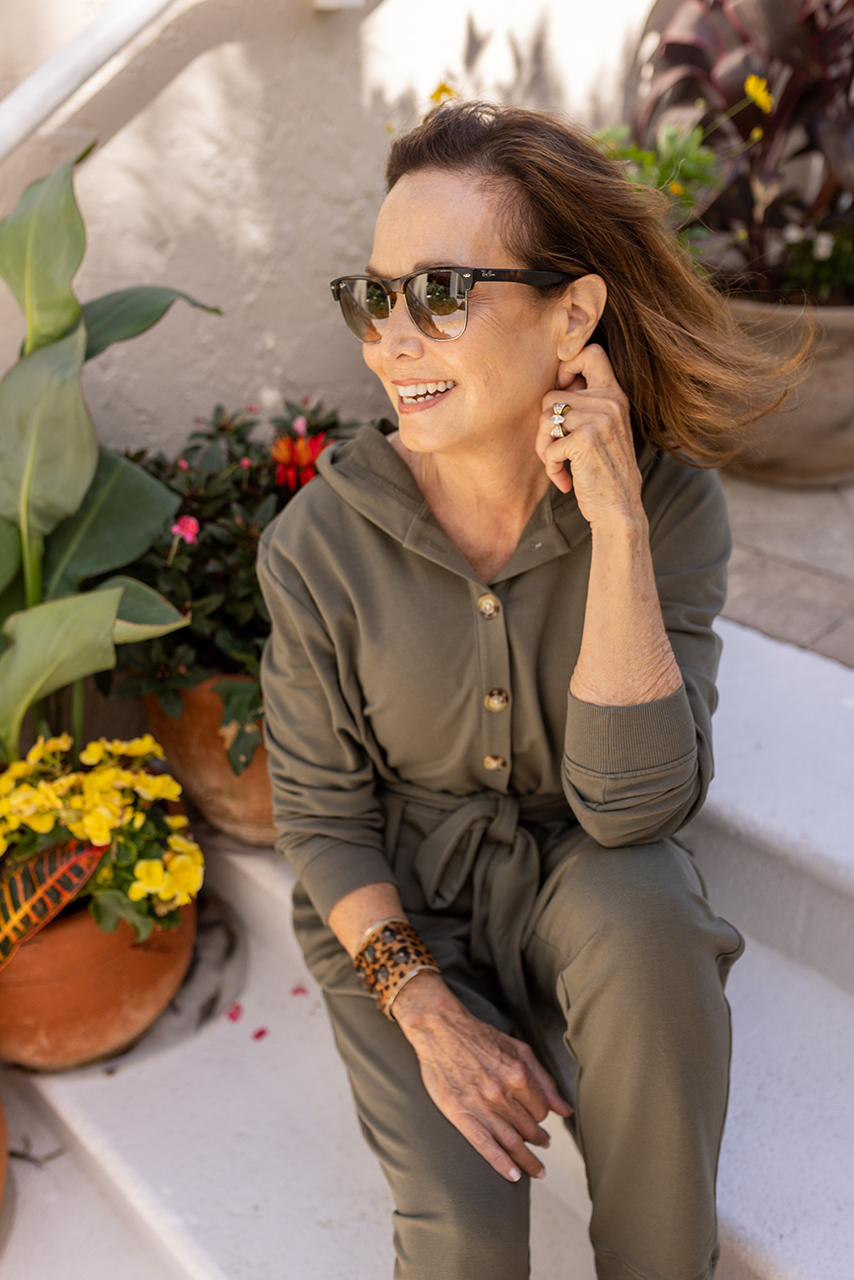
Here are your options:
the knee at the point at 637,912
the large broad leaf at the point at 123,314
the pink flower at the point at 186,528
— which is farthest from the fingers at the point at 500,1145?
the large broad leaf at the point at 123,314

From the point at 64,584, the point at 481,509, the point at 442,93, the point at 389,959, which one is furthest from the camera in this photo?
the point at 442,93

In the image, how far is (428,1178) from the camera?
1.44m

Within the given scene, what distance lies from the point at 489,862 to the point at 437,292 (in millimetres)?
960

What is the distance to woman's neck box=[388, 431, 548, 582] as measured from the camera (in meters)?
1.73

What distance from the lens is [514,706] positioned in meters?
1.73

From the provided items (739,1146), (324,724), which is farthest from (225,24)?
(739,1146)

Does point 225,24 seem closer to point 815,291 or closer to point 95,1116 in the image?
point 815,291

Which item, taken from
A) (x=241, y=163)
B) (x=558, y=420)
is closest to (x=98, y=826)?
(x=558, y=420)

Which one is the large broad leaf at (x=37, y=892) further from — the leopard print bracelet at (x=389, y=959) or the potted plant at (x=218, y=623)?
the leopard print bracelet at (x=389, y=959)

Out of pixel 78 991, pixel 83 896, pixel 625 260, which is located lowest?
pixel 78 991

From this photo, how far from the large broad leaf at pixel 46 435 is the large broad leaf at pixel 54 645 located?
10.8 inches

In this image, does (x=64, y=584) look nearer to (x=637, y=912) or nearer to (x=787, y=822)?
(x=637, y=912)

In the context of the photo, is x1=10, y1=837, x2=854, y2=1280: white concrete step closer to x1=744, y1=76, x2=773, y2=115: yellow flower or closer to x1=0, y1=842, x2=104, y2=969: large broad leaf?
x1=0, y1=842, x2=104, y2=969: large broad leaf

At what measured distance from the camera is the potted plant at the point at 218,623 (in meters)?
2.29
